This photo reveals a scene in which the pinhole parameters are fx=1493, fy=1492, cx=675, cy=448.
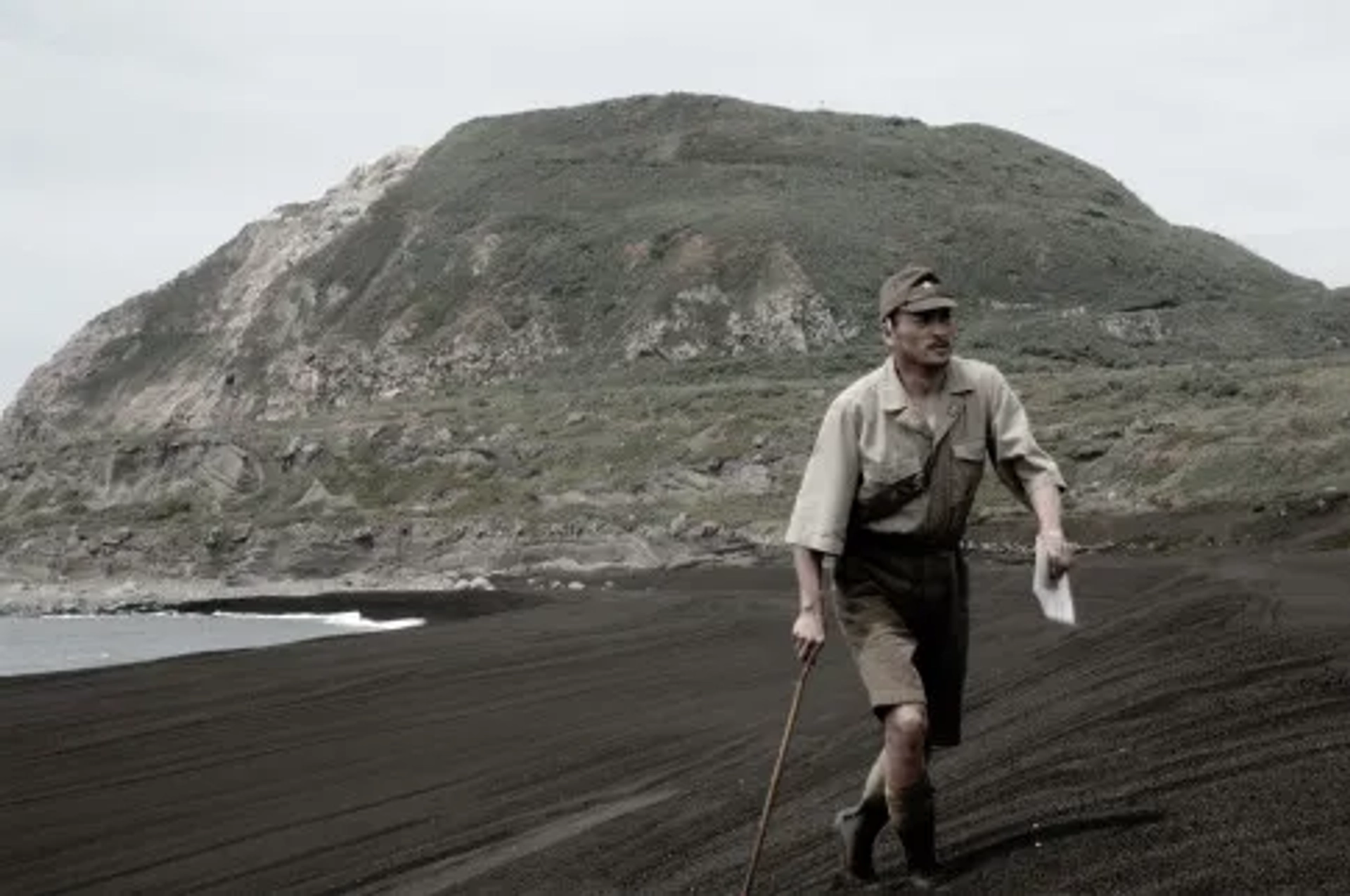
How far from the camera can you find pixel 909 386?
205 inches

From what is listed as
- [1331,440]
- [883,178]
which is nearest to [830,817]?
[1331,440]

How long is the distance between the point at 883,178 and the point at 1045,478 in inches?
3366

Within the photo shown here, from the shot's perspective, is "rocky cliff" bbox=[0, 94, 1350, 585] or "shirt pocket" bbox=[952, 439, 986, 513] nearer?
"shirt pocket" bbox=[952, 439, 986, 513]

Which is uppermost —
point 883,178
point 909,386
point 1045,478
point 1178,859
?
point 883,178

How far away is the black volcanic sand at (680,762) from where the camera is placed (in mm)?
5871

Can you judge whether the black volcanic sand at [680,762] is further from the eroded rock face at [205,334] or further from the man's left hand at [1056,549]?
the eroded rock face at [205,334]

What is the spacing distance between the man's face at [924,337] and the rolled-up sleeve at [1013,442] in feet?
0.75

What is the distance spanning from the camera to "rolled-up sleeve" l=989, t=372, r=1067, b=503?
204 inches

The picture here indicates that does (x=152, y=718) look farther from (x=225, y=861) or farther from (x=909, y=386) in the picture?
(x=909, y=386)

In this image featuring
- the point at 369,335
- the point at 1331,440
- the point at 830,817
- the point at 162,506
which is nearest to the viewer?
the point at 830,817

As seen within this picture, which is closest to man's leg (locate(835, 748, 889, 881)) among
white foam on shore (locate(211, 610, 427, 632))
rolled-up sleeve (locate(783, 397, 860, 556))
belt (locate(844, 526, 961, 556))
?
belt (locate(844, 526, 961, 556))

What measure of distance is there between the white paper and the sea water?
22.5m

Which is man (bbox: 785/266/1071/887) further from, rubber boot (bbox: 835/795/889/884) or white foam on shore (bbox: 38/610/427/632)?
white foam on shore (bbox: 38/610/427/632)

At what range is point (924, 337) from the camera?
5.15m
